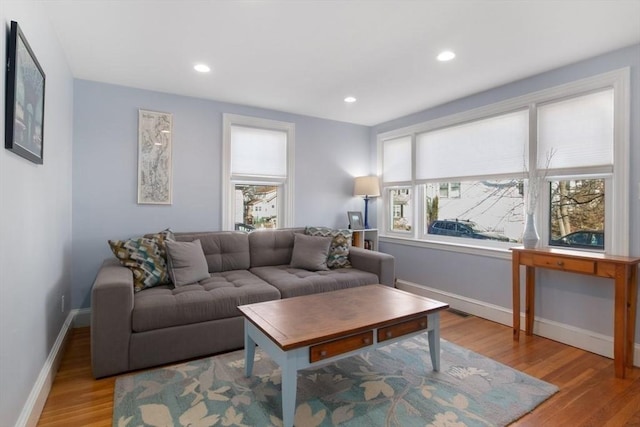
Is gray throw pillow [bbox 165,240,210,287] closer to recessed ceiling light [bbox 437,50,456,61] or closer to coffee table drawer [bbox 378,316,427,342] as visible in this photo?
coffee table drawer [bbox 378,316,427,342]

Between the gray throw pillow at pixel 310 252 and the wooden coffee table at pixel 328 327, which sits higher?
the gray throw pillow at pixel 310 252

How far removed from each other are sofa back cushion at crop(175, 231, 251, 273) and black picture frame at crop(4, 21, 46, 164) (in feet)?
5.27

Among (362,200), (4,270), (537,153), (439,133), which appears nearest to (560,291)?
(537,153)

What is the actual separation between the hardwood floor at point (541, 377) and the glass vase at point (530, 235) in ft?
2.76

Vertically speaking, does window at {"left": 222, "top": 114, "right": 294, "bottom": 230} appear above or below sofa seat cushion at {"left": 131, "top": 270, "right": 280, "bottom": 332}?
above

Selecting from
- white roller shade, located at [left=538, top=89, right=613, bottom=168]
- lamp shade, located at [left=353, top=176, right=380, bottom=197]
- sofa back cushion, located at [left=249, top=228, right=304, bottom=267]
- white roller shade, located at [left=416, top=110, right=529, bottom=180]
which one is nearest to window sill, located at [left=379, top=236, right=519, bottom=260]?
lamp shade, located at [left=353, top=176, right=380, bottom=197]

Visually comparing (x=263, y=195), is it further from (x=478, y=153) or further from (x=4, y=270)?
(x=4, y=270)

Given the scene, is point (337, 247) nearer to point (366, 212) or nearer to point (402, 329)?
point (366, 212)

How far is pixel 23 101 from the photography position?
1.58 m

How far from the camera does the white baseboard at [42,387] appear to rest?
1.62 metres

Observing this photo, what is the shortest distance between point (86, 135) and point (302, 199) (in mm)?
2420

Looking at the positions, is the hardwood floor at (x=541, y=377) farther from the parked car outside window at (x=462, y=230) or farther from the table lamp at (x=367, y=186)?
the table lamp at (x=367, y=186)

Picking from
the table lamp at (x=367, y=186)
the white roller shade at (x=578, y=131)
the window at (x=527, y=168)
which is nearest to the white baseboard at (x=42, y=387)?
the table lamp at (x=367, y=186)

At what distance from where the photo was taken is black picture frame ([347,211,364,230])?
15.0ft
